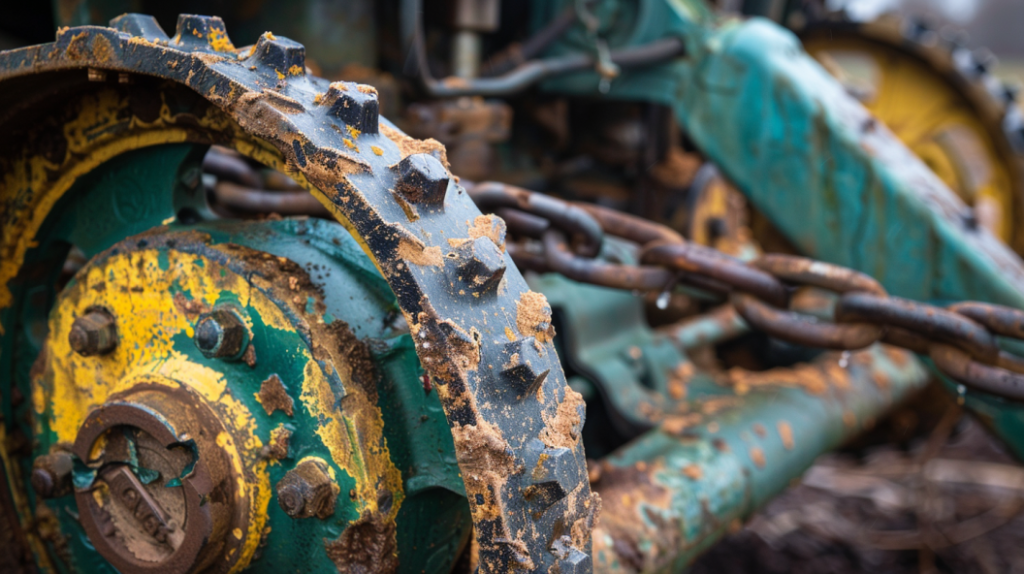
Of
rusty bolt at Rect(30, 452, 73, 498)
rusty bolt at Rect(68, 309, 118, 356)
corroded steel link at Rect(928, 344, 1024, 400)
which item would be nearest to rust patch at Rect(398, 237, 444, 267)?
rusty bolt at Rect(68, 309, 118, 356)

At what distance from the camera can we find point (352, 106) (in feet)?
2.60

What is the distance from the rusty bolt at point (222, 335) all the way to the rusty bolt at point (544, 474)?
35cm

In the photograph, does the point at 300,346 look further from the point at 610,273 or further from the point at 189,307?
the point at 610,273

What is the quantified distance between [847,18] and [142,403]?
2.86 metres

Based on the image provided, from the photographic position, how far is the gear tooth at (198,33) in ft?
2.68

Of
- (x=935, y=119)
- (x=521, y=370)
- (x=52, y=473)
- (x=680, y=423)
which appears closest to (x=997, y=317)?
(x=680, y=423)

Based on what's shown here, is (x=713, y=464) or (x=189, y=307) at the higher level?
(x=189, y=307)

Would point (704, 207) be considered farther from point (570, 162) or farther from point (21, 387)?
point (21, 387)

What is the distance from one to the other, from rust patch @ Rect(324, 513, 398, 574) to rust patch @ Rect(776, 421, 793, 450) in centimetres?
110

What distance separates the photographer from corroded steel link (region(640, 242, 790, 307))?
4.14ft

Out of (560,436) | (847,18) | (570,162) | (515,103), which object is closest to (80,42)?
(560,436)

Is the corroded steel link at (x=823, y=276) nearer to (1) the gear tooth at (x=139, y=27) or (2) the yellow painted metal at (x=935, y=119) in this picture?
(1) the gear tooth at (x=139, y=27)

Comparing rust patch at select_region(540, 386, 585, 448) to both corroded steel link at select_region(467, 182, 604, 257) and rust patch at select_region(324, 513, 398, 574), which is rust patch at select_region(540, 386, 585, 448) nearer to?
rust patch at select_region(324, 513, 398, 574)

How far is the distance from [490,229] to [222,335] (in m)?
0.31
